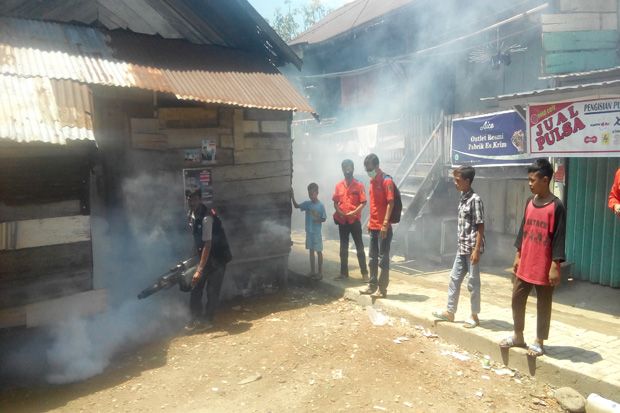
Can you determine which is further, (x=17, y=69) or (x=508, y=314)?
(x=508, y=314)

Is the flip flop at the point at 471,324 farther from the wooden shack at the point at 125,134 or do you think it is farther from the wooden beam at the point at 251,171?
the wooden beam at the point at 251,171

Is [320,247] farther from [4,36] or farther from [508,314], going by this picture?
[4,36]

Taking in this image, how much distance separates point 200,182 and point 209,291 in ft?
5.50

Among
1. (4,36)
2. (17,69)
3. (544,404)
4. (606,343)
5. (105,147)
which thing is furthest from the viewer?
(105,147)

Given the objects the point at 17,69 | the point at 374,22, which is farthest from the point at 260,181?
the point at 374,22

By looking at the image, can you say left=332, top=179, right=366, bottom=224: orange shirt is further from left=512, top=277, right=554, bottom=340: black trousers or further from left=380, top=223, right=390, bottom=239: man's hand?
left=512, top=277, right=554, bottom=340: black trousers

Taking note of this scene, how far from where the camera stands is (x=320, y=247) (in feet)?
27.0

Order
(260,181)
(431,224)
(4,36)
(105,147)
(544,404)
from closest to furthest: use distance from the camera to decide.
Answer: (544,404) < (4,36) < (105,147) < (260,181) < (431,224)

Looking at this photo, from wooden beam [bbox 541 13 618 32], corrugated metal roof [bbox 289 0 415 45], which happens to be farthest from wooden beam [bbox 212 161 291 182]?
corrugated metal roof [bbox 289 0 415 45]

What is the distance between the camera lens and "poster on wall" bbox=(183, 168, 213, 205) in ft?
21.9

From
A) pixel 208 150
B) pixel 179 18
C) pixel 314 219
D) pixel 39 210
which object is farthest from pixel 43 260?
pixel 314 219

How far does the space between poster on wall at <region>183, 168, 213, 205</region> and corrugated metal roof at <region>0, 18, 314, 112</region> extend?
123 centimetres

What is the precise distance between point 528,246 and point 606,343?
1557 mm

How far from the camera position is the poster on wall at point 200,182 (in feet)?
21.9
